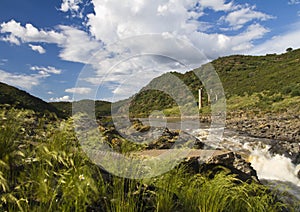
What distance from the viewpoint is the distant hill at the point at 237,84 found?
8312 millimetres

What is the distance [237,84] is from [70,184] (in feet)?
181

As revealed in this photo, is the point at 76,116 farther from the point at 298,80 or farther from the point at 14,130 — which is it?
the point at 298,80

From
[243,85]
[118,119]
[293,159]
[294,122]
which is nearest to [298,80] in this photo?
[243,85]

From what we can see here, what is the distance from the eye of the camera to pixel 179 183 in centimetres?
415

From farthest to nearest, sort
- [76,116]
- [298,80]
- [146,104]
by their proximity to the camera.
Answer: [298,80], [146,104], [76,116]

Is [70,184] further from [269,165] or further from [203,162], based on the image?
[269,165]

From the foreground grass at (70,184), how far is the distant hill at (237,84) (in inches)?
108

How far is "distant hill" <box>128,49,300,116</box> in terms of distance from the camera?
831 cm

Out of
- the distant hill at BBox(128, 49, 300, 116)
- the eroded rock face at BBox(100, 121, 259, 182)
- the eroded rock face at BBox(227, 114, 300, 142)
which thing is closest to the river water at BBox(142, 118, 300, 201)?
the eroded rock face at BBox(100, 121, 259, 182)

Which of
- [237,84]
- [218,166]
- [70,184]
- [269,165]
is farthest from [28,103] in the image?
[237,84]

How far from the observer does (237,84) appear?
5556 cm

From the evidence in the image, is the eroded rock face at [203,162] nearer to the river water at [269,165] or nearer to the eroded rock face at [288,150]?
the river water at [269,165]

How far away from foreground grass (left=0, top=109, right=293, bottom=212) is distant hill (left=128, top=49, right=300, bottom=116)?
2.75 meters

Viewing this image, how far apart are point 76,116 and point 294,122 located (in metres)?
19.7
